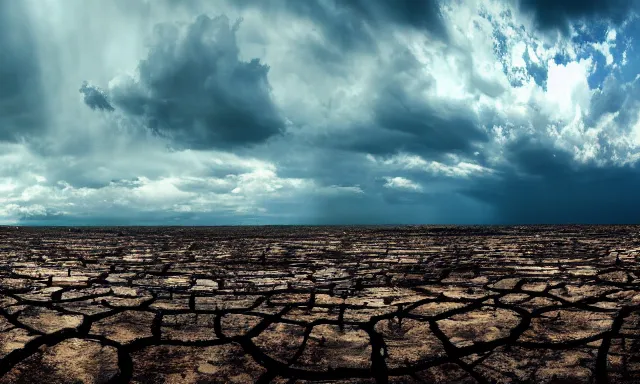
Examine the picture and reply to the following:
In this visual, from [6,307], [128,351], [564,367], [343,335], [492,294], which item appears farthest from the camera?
[492,294]

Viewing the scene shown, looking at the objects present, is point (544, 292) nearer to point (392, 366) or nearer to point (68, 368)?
point (392, 366)

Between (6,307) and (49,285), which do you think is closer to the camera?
(6,307)

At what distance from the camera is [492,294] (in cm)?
394

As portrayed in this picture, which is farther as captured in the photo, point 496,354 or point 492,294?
point 492,294

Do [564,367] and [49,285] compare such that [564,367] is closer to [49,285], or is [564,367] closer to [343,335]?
[343,335]


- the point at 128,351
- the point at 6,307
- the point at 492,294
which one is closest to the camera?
the point at 128,351

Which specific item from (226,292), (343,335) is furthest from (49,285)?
(343,335)

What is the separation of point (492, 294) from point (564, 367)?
1.53 meters

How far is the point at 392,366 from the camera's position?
245 centimetres

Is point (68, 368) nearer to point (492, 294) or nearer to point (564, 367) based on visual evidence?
point (564, 367)

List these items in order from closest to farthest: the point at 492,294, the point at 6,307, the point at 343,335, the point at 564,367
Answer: the point at 564,367 < the point at 343,335 < the point at 6,307 < the point at 492,294

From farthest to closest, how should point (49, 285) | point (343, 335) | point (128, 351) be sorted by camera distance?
point (49, 285) < point (343, 335) < point (128, 351)

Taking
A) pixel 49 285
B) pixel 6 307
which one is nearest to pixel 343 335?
pixel 6 307

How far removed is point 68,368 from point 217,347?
85 centimetres
